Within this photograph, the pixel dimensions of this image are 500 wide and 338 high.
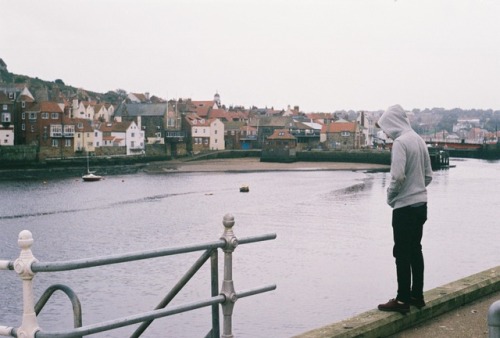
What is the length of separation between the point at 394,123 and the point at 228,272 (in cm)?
280

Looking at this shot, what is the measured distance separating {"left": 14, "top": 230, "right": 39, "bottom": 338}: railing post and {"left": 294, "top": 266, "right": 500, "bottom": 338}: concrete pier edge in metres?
2.33

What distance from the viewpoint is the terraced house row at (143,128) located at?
103562 millimetres

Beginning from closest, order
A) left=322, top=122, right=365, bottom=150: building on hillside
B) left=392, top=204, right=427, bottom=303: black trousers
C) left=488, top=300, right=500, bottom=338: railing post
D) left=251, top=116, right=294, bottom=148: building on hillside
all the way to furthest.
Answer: left=488, top=300, right=500, bottom=338: railing post → left=392, top=204, right=427, bottom=303: black trousers → left=322, top=122, right=365, bottom=150: building on hillside → left=251, top=116, right=294, bottom=148: building on hillside

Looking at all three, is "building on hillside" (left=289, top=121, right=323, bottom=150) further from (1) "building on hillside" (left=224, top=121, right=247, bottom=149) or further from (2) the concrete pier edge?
(2) the concrete pier edge

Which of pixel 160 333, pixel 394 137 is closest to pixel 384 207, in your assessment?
pixel 160 333

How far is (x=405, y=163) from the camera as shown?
6.50 metres

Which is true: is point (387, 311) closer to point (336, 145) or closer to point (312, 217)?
point (312, 217)

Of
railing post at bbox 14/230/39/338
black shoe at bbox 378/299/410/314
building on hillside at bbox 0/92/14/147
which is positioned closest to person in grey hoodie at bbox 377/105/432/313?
black shoe at bbox 378/299/410/314

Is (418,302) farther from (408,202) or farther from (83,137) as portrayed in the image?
(83,137)

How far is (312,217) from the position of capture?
40.8 m

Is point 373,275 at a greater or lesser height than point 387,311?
lesser

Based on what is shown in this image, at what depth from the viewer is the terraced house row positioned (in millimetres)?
103562

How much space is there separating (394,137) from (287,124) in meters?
134

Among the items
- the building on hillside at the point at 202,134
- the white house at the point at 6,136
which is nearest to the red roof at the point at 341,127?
the building on hillside at the point at 202,134
